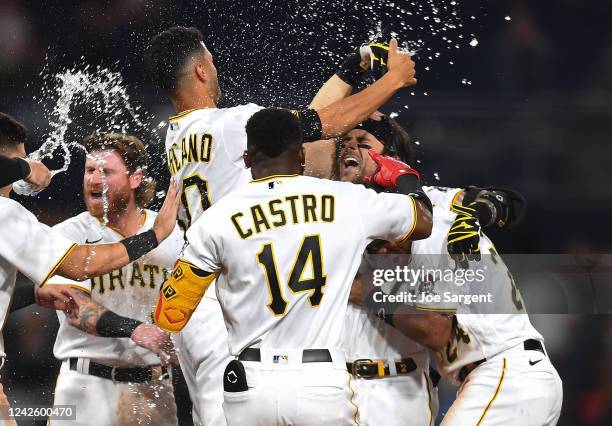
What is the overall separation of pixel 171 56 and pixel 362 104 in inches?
40.8

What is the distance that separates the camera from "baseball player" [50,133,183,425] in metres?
4.89

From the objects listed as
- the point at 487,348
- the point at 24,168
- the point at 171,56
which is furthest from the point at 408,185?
the point at 24,168

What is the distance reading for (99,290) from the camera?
529cm

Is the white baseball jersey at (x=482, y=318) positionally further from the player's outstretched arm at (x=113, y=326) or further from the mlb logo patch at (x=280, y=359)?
the player's outstretched arm at (x=113, y=326)

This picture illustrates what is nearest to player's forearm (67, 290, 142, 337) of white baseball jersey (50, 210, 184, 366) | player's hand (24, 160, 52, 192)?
white baseball jersey (50, 210, 184, 366)

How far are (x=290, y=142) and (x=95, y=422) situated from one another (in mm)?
2220

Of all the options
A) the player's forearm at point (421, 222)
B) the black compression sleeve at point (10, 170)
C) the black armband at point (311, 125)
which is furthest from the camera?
the black armband at point (311, 125)

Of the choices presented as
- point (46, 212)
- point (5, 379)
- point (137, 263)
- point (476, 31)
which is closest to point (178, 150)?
point (137, 263)

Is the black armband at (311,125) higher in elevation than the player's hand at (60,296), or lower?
higher

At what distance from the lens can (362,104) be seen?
4598mm

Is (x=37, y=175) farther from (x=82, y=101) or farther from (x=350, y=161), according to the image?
(x=82, y=101)

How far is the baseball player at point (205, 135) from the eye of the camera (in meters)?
4.62

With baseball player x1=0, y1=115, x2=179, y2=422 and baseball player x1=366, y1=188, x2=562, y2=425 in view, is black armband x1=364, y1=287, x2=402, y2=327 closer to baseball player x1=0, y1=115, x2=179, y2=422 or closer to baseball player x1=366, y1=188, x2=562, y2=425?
baseball player x1=366, y1=188, x2=562, y2=425

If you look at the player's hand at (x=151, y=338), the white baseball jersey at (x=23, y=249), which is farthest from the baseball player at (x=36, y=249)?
the player's hand at (x=151, y=338)
